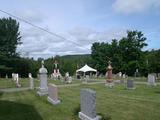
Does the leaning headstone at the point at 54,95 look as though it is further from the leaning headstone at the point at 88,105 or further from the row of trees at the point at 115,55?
the row of trees at the point at 115,55

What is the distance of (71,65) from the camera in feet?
348

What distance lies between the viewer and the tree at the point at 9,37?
76.8 m

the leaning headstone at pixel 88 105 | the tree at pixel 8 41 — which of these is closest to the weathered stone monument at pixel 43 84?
the leaning headstone at pixel 88 105

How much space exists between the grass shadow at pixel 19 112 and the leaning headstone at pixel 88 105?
2.56 meters

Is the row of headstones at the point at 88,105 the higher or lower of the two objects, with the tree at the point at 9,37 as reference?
lower

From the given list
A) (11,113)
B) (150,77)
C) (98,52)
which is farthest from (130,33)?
(11,113)

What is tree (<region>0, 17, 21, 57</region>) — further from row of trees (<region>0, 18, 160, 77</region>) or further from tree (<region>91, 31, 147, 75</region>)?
tree (<region>91, 31, 147, 75</region>)

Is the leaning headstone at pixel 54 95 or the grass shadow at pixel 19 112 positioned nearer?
the grass shadow at pixel 19 112

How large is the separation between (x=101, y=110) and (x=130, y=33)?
66.5 m

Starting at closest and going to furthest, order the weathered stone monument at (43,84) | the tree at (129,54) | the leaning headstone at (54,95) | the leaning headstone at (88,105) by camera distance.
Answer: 1. the leaning headstone at (88,105)
2. the leaning headstone at (54,95)
3. the weathered stone monument at (43,84)
4. the tree at (129,54)

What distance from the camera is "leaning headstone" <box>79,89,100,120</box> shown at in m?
10.2

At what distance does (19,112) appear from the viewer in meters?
14.4

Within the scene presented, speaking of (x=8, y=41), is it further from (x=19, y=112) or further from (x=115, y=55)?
(x=19, y=112)

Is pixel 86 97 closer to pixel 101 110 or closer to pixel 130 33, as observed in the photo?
pixel 101 110
